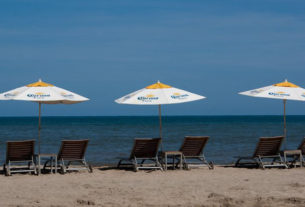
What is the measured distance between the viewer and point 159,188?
8.08 meters

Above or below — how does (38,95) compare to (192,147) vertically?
above

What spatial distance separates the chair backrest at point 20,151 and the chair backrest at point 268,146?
425 cm

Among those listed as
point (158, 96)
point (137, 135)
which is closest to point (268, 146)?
point (158, 96)

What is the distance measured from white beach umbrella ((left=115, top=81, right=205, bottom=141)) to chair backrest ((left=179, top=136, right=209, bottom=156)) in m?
0.79

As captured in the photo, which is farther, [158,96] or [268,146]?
[268,146]

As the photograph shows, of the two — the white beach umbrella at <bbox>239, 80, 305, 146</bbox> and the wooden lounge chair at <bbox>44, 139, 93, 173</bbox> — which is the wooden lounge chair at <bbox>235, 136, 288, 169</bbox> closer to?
the white beach umbrella at <bbox>239, 80, 305, 146</bbox>

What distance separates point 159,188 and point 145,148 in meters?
2.24

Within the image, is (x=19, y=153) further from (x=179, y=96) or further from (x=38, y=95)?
(x=179, y=96)

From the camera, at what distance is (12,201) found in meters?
6.95

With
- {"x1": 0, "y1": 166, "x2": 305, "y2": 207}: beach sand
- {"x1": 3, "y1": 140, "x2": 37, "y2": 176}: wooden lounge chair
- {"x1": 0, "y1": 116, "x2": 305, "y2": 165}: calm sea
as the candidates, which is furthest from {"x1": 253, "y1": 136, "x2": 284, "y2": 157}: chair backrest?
{"x1": 3, "y1": 140, "x2": 37, "y2": 176}: wooden lounge chair

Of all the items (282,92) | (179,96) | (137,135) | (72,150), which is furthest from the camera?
(137,135)

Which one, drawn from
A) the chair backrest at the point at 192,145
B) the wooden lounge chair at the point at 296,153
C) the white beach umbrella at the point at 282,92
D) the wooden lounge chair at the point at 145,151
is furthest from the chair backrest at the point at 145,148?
the wooden lounge chair at the point at 296,153

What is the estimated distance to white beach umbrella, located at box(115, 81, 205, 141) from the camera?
10148 millimetres

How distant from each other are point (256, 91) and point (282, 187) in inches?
135
